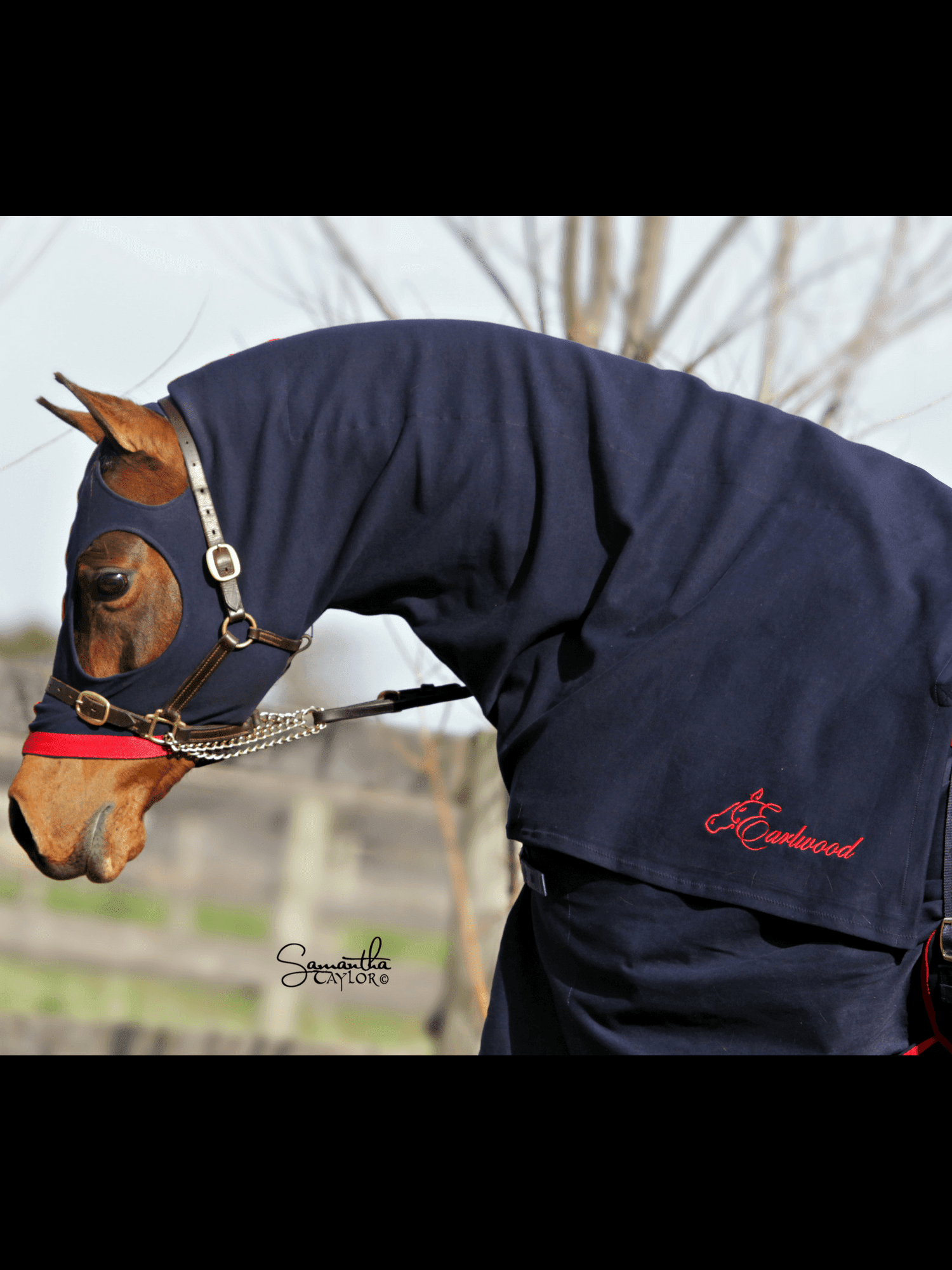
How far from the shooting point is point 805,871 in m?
1.06

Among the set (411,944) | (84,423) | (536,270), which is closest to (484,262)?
(536,270)

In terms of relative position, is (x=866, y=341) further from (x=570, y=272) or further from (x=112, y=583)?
(x=112, y=583)

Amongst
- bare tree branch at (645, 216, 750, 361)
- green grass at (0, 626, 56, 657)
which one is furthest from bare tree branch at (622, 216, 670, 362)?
green grass at (0, 626, 56, 657)

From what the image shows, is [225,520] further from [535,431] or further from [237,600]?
[535,431]

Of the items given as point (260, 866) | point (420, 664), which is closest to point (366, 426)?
point (420, 664)

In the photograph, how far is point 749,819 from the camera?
1.07 m

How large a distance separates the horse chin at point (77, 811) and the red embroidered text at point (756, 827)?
0.81 meters

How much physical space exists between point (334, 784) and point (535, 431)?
255 centimetres

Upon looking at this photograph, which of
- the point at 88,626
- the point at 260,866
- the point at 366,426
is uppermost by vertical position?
the point at 366,426

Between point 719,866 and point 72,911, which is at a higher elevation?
point 719,866

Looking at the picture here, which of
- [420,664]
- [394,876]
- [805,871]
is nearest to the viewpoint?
[805,871]

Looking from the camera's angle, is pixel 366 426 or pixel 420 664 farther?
pixel 420 664

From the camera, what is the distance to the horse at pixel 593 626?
1065 mm

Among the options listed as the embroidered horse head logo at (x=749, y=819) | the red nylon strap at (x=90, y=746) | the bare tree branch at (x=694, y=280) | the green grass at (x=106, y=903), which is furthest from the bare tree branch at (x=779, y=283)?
the green grass at (x=106, y=903)
